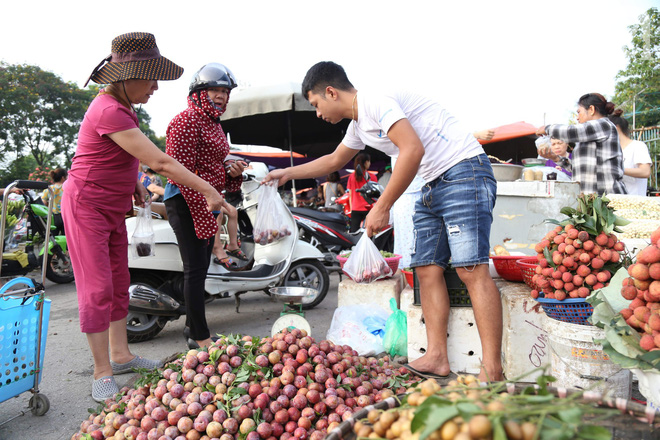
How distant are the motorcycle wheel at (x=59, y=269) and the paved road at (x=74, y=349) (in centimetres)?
49

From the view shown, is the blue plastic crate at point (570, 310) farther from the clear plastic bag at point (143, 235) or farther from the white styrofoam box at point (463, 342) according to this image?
the clear plastic bag at point (143, 235)

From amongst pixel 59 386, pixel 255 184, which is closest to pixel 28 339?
pixel 59 386

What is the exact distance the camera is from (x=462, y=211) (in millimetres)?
2484

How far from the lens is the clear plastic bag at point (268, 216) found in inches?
163

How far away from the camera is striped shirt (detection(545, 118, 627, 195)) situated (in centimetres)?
379

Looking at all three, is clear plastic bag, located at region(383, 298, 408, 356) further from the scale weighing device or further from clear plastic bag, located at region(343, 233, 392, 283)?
the scale weighing device

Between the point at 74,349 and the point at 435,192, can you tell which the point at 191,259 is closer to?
the point at 74,349

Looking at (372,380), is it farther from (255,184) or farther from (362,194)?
(362,194)

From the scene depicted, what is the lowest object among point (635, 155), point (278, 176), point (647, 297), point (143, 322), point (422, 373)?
point (422, 373)

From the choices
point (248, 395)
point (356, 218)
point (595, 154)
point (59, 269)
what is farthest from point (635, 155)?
point (59, 269)

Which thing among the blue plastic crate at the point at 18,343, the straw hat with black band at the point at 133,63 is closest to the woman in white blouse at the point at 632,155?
the straw hat with black band at the point at 133,63

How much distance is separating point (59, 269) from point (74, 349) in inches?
162

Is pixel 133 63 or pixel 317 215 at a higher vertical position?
pixel 133 63

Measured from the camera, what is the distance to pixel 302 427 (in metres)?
1.79
